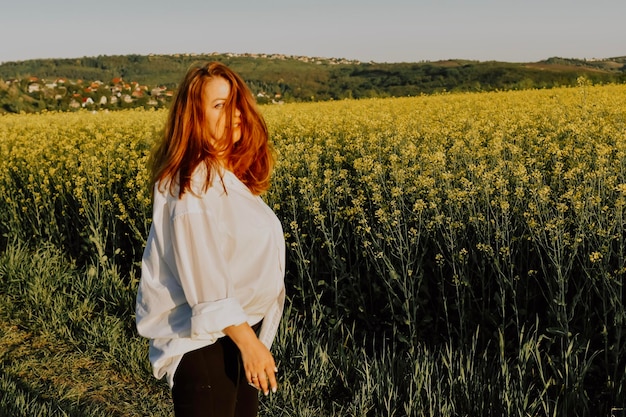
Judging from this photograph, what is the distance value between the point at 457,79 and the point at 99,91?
1917 centimetres

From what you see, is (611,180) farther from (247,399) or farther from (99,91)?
(99,91)

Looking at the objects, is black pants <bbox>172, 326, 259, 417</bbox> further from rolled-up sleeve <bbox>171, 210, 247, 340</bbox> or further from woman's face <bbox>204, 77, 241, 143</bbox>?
woman's face <bbox>204, 77, 241, 143</bbox>

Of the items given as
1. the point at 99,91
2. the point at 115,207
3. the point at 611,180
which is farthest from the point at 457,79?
the point at 611,180

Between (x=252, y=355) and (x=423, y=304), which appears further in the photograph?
(x=423, y=304)

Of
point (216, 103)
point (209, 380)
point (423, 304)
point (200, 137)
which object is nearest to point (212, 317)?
point (209, 380)

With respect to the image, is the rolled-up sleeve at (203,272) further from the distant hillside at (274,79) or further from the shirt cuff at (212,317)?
the distant hillside at (274,79)

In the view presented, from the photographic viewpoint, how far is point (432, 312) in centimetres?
450

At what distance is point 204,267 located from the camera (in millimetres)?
1769

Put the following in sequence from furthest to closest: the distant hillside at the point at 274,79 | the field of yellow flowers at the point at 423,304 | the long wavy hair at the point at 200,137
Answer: the distant hillside at the point at 274,79 < the field of yellow flowers at the point at 423,304 < the long wavy hair at the point at 200,137

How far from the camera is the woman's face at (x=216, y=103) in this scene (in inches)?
76.2

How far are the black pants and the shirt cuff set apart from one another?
19 centimetres

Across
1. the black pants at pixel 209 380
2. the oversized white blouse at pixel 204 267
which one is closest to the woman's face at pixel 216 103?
the oversized white blouse at pixel 204 267

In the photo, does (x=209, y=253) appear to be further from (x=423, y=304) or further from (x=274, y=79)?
(x=274, y=79)

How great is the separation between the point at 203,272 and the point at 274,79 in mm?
45473
